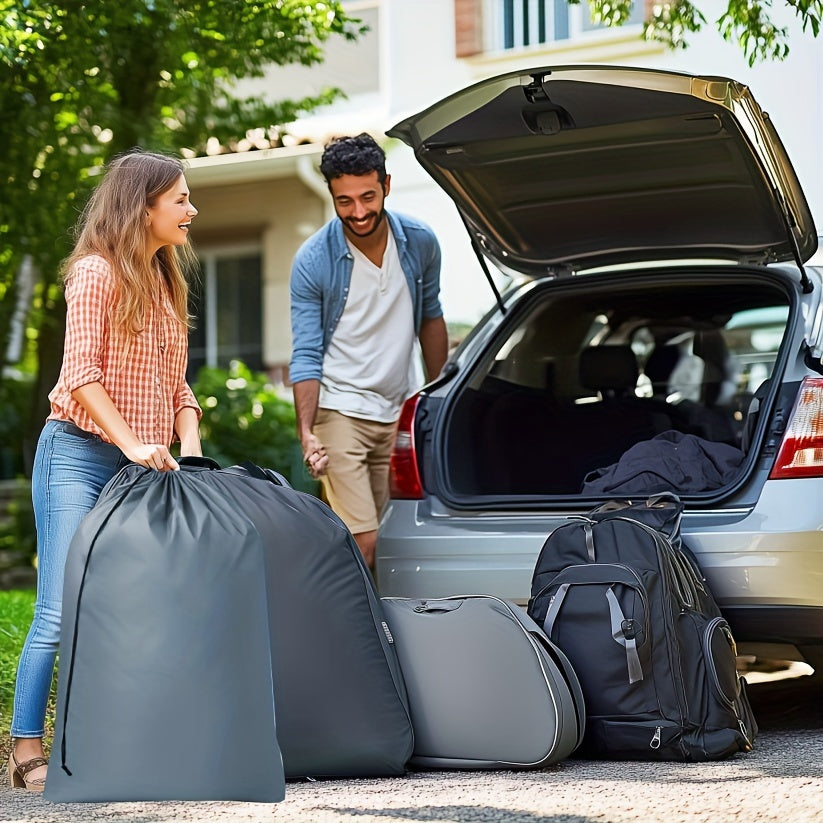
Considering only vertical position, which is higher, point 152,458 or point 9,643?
point 152,458

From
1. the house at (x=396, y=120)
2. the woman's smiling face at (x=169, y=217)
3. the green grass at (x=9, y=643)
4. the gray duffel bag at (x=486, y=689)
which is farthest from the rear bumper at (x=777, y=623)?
the house at (x=396, y=120)

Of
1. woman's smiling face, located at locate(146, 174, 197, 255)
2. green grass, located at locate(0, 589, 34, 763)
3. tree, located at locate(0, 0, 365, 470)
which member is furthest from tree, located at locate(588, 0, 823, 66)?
green grass, located at locate(0, 589, 34, 763)

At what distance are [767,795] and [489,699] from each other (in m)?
0.68

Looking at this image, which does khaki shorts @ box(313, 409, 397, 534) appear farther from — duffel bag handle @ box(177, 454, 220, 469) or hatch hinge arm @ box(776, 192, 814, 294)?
hatch hinge arm @ box(776, 192, 814, 294)

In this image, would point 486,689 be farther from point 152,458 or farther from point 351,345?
point 351,345

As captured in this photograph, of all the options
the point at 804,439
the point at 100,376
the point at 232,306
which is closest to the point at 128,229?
the point at 100,376

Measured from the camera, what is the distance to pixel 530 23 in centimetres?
1117

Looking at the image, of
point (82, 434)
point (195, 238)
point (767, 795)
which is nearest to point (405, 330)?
point (82, 434)

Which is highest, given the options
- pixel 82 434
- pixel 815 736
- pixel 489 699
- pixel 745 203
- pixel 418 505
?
pixel 745 203

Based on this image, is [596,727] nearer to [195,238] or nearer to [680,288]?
[680,288]

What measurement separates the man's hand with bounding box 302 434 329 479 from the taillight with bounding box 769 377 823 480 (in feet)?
4.61

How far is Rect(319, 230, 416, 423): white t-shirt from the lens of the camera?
4.46 metres

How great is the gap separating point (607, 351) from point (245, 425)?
15.4ft

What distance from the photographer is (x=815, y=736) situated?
12.8 ft
